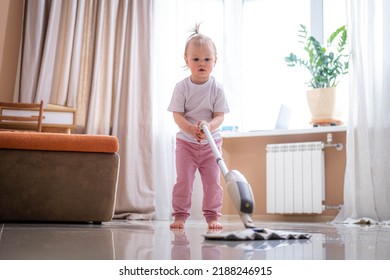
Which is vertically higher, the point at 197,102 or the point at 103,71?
the point at 103,71

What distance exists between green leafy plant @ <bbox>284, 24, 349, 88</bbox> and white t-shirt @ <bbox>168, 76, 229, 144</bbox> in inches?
70.2

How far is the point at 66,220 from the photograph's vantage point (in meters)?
2.62

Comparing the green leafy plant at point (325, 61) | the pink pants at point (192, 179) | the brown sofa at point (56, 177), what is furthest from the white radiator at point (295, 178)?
the brown sofa at point (56, 177)

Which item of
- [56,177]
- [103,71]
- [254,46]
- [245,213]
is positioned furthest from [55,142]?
[254,46]

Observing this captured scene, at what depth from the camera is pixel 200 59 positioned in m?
2.58

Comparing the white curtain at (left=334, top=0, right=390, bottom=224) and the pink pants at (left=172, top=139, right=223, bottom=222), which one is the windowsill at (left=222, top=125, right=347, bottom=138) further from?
the pink pants at (left=172, top=139, right=223, bottom=222)

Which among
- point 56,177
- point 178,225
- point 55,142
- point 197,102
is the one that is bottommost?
point 178,225

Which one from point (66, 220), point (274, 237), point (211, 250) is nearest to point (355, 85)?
point (66, 220)

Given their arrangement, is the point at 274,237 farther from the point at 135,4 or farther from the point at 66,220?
the point at 135,4

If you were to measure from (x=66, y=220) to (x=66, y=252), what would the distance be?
5.49 feet

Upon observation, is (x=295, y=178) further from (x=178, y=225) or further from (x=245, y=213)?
(x=245, y=213)

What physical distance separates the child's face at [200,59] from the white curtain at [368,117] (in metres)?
1.66

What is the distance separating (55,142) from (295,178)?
2.14 meters

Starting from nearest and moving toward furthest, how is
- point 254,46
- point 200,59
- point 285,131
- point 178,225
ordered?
point 178,225
point 200,59
point 285,131
point 254,46
